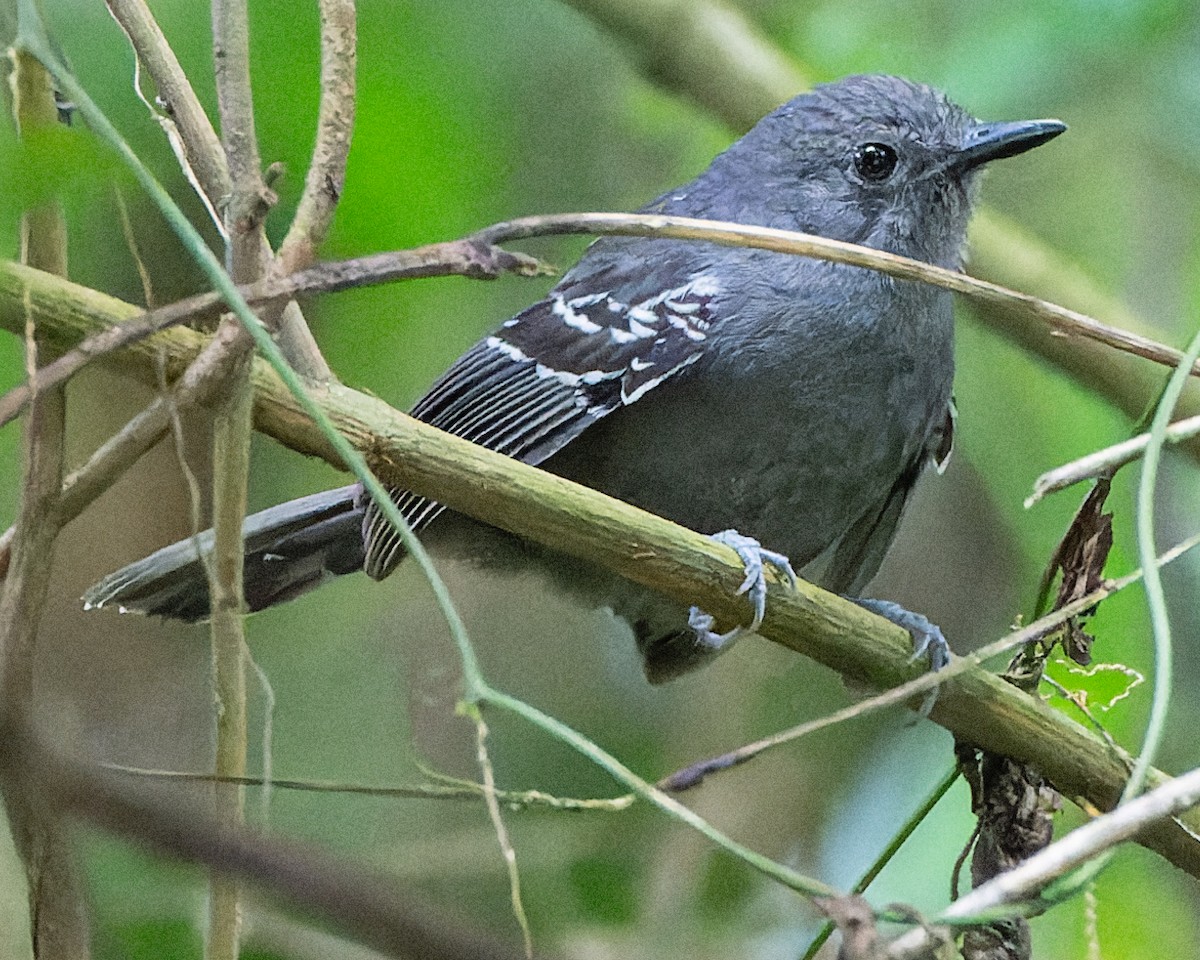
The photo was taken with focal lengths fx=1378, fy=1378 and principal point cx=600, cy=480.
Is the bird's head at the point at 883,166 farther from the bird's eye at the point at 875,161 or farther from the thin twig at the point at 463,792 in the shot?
the thin twig at the point at 463,792

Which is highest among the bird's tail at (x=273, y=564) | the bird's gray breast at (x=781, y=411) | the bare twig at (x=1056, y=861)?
the bird's gray breast at (x=781, y=411)

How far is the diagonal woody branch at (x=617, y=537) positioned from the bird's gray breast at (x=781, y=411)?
0.46 metres

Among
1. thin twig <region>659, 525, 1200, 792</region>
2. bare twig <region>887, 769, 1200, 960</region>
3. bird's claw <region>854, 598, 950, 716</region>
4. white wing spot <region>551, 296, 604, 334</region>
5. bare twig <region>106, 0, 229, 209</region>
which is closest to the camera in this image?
bare twig <region>887, 769, 1200, 960</region>

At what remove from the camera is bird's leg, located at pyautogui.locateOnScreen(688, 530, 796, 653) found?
1780 mm

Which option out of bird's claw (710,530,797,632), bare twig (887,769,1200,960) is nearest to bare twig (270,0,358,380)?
bird's claw (710,530,797,632)

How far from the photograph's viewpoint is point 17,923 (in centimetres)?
179

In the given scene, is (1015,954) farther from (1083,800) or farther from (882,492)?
(882,492)

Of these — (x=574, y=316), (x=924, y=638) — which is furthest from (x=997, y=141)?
(x=924, y=638)

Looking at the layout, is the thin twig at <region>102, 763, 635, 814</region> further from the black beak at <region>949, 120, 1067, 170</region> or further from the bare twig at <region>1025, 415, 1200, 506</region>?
the black beak at <region>949, 120, 1067, 170</region>

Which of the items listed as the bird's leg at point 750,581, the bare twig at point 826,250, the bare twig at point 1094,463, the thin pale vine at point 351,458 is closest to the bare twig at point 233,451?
the thin pale vine at point 351,458

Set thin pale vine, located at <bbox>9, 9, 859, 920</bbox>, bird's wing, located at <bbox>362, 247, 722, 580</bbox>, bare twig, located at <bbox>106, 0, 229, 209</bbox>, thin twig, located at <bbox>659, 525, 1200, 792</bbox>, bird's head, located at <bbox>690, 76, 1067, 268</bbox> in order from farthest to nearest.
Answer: bird's head, located at <bbox>690, 76, 1067, 268</bbox> → bird's wing, located at <bbox>362, 247, 722, 580</bbox> → bare twig, located at <bbox>106, 0, 229, 209</bbox> → thin twig, located at <bbox>659, 525, 1200, 792</bbox> → thin pale vine, located at <bbox>9, 9, 859, 920</bbox>

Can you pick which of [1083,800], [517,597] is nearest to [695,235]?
[1083,800]

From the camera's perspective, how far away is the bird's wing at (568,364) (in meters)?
2.20

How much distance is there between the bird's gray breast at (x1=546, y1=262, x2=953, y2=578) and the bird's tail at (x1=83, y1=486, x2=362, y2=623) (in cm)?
38
